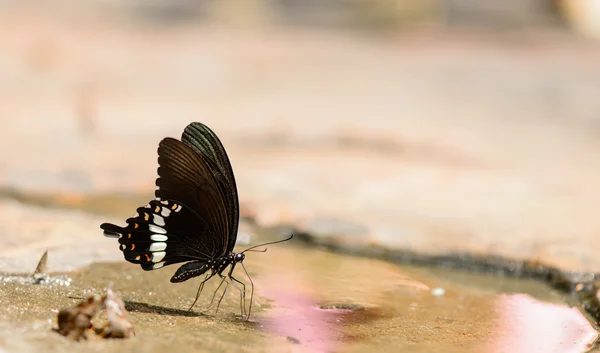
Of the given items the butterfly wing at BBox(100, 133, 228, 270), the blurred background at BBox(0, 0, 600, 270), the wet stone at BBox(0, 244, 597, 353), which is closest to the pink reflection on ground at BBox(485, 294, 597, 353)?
the wet stone at BBox(0, 244, 597, 353)

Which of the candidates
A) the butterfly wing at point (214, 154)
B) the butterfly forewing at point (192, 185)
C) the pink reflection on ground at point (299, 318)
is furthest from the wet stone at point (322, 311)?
the butterfly wing at point (214, 154)

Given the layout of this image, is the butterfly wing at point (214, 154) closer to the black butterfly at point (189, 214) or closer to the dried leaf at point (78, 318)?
the black butterfly at point (189, 214)

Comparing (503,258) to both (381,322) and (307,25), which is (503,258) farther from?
(307,25)

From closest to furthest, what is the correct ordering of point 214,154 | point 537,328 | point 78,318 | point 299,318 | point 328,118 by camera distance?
point 78,318 → point 214,154 → point 299,318 → point 537,328 → point 328,118

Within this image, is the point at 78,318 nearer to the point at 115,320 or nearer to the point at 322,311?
the point at 115,320

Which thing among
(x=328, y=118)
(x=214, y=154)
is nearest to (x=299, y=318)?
(x=214, y=154)
